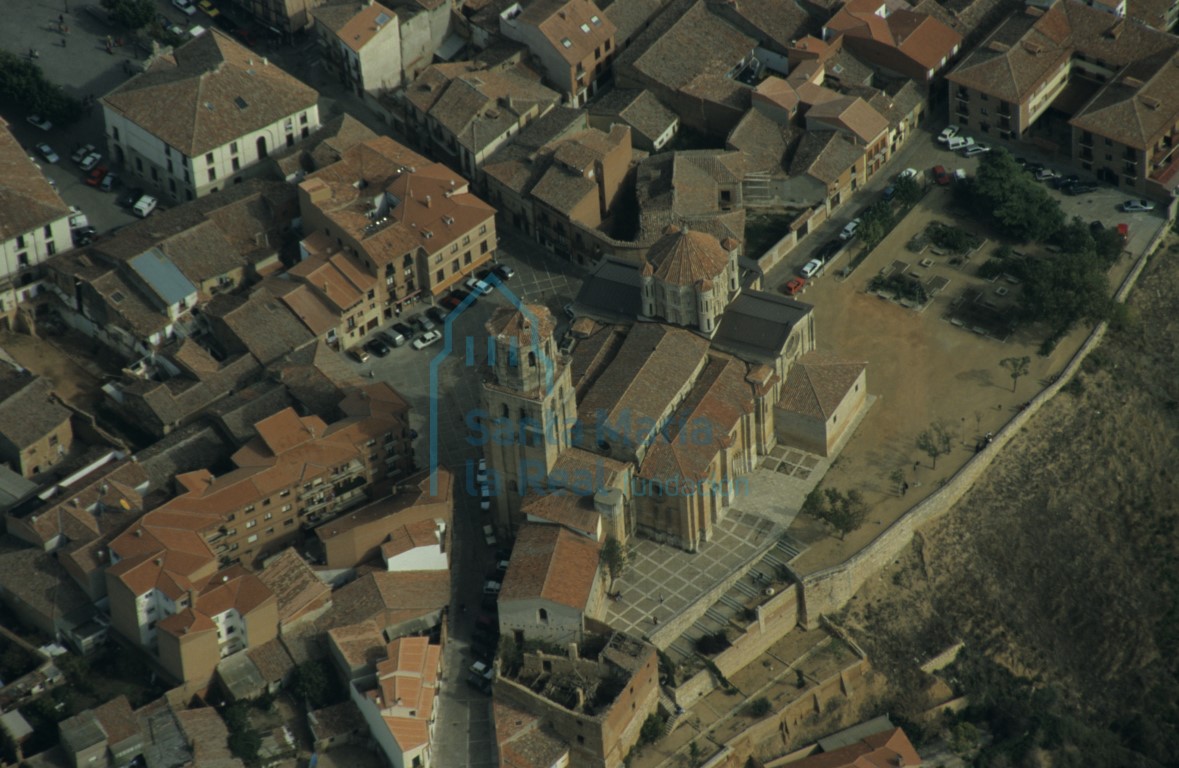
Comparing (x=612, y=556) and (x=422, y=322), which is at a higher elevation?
(x=612, y=556)

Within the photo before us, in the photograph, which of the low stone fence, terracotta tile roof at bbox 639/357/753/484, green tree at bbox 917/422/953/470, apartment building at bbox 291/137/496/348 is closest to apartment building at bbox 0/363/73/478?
apartment building at bbox 291/137/496/348

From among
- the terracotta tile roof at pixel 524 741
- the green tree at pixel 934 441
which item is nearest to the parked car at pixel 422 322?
the terracotta tile roof at pixel 524 741

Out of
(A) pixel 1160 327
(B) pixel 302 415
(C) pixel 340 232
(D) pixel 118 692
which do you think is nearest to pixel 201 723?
(D) pixel 118 692

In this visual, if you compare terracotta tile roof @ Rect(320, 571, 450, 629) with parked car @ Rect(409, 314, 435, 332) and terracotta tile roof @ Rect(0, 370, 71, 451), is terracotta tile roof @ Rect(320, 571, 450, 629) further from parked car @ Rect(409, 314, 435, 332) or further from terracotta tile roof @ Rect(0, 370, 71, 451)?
terracotta tile roof @ Rect(0, 370, 71, 451)

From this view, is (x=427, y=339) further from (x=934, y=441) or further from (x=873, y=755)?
(x=873, y=755)

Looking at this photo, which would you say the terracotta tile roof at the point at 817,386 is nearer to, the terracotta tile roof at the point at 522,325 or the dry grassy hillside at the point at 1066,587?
the dry grassy hillside at the point at 1066,587

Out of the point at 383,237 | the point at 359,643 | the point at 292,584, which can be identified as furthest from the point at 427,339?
the point at 359,643
